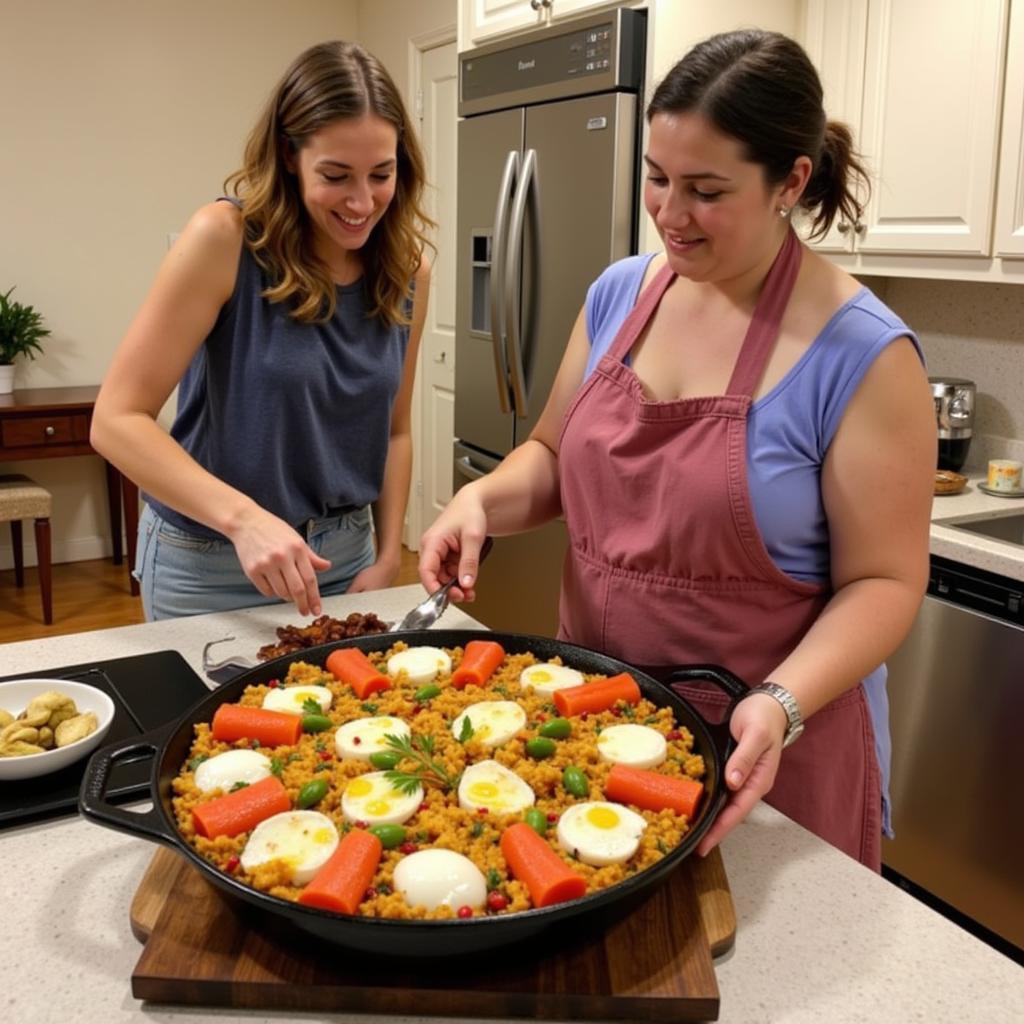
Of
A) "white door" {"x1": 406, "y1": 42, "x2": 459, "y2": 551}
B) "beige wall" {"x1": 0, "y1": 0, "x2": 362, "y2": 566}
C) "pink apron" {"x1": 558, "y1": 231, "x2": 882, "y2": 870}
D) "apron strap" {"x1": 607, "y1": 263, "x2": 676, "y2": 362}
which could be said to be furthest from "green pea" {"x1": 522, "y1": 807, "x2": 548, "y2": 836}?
"beige wall" {"x1": 0, "y1": 0, "x2": 362, "y2": 566}

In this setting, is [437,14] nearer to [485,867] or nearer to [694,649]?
[694,649]

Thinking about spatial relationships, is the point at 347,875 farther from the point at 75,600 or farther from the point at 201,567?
the point at 75,600

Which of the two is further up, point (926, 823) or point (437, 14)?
point (437, 14)

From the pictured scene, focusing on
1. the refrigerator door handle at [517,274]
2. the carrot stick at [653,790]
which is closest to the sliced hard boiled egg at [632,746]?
the carrot stick at [653,790]

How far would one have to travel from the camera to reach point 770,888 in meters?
0.98

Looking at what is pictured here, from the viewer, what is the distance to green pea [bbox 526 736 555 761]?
3.42 feet

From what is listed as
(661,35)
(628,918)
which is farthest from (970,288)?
(628,918)

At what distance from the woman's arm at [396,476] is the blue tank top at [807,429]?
786 millimetres

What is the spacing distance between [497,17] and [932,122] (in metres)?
1.46

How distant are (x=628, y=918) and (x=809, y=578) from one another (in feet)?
1.67

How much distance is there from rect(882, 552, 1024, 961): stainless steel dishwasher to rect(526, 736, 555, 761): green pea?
4.69 ft

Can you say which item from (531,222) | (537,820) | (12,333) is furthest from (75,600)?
(537,820)

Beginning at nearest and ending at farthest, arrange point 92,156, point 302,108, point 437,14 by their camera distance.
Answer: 1. point 302,108
2. point 437,14
3. point 92,156

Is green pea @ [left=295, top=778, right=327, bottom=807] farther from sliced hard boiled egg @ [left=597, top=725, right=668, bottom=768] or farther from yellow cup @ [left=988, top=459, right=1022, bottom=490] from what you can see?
yellow cup @ [left=988, top=459, right=1022, bottom=490]
